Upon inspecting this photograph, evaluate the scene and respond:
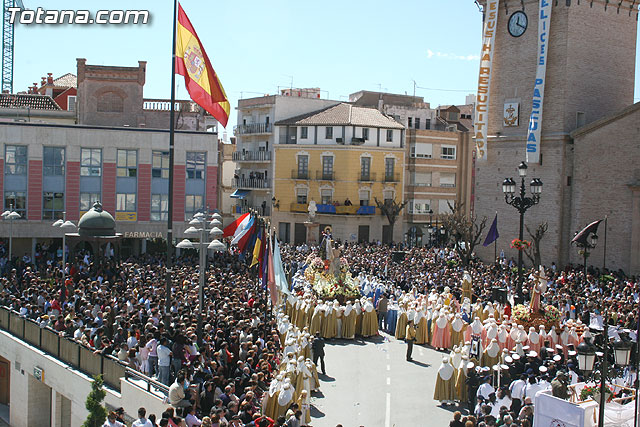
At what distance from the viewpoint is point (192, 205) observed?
39219mm

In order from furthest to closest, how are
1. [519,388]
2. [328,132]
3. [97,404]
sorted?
1. [328,132]
2. [97,404]
3. [519,388]

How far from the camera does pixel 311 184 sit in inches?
2055

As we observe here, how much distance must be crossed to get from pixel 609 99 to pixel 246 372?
29.8 metres

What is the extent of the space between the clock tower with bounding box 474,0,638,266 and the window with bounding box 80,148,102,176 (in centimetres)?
2111

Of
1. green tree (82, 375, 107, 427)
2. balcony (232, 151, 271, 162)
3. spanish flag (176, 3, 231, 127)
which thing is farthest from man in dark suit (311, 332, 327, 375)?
balcony (232, 151, 271, 162)

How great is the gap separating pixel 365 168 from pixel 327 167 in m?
2.80

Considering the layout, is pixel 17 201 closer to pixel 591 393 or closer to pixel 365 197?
pixel 365 197

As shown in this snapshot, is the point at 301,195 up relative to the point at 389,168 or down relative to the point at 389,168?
down

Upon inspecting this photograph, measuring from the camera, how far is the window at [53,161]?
36781 millimetres

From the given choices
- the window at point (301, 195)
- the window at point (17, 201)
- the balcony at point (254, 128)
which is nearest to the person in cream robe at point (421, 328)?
the window at point (17, 201)

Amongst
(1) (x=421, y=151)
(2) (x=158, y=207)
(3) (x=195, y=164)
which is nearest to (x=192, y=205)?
(2) (x=158, y=207)

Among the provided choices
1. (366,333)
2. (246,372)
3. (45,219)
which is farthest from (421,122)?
(246,372)

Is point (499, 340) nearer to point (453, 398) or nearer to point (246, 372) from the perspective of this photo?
point (453, 398)

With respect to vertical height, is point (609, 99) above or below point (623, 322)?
above
